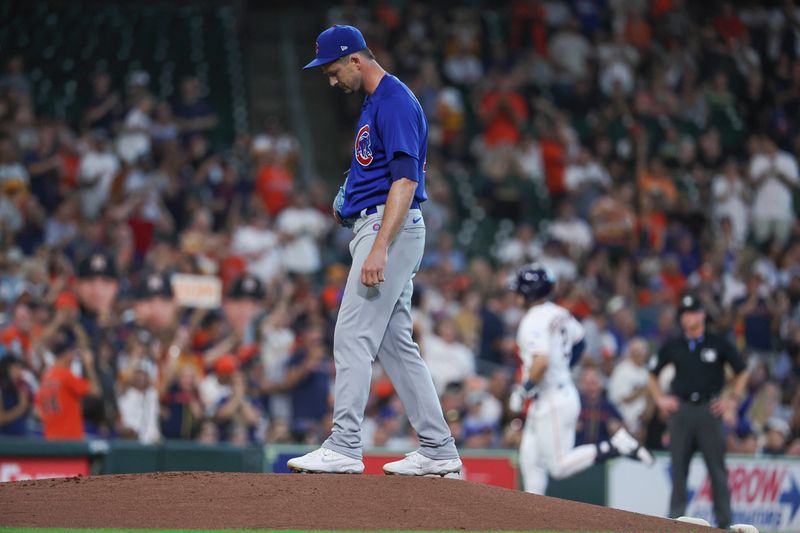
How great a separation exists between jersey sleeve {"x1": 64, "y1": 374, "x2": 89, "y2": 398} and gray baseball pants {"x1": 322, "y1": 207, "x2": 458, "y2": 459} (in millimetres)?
6229

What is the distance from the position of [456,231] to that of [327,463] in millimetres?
12541

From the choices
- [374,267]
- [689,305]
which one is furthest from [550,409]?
[374,267]

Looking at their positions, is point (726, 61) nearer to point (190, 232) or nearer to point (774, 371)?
point (774, 371)

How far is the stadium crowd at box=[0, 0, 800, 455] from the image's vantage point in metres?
14.1

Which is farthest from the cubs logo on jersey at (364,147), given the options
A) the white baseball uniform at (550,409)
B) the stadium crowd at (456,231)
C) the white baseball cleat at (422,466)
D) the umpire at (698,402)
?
the stadium crowd at (456,231)

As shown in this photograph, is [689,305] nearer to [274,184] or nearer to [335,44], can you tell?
[335,44]

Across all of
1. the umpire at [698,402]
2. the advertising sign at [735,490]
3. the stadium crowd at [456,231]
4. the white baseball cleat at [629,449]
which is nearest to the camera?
the white baseball cleat at [629,449]

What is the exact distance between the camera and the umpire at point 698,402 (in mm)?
11180

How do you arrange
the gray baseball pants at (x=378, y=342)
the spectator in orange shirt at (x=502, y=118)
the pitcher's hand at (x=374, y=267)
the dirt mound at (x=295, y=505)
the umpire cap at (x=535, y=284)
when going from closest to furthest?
the dirt mound at (x=295, y=505)
the pitcher's hand at (x=374, y=267)
the gray baseball pants at (x=378, y=342)
the umpire cap at (x=535, y=284)
the spectator in orange shirt at (x=502, y=118)

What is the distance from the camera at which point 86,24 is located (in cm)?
2347

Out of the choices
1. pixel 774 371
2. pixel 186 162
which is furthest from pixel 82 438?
pixel 774 371

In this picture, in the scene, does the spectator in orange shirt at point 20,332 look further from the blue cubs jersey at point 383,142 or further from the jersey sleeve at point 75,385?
the blue cubs jersey at point 383,142

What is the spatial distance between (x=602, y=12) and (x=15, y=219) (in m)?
13.2

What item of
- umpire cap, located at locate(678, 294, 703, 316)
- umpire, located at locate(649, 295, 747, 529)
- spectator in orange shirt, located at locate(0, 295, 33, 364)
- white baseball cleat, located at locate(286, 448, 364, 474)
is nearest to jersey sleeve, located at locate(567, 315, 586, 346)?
umpire, located at locate(649, 295, 747, 529)
